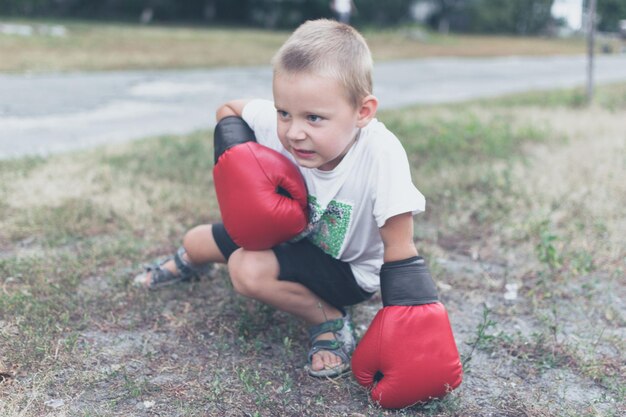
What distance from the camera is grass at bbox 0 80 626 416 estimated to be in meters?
2.23

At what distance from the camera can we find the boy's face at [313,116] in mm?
2135

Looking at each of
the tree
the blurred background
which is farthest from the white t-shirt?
the tree

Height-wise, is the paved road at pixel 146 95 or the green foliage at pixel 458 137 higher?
the paved road at pixel 146 95

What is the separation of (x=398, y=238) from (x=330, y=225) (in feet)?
1.05

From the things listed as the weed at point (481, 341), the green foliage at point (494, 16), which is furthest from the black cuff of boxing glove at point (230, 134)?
the green foliage at point (494, 16)

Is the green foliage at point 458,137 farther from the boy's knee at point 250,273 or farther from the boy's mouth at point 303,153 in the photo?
the boy's mouth at point 303,153

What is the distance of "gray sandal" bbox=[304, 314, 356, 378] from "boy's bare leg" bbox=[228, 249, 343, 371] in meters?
0.02

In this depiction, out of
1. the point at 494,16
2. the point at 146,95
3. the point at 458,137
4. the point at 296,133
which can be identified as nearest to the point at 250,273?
the point at 296,133

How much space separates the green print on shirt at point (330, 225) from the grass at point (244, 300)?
1.25 ft

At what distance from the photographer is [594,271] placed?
3.30m

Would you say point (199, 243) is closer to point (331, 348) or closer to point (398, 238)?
point (331, 348)

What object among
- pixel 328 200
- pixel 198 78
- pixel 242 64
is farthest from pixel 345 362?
pixel 242 64

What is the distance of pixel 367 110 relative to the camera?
2.24m

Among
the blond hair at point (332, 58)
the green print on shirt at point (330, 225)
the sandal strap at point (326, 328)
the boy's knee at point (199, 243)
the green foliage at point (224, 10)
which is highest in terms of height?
the green foliage at point (224, 10)
